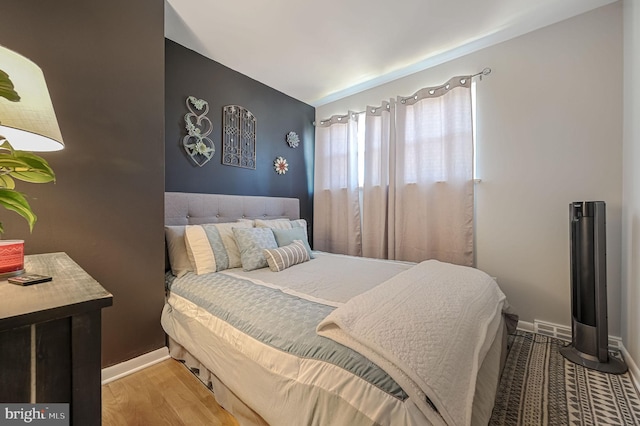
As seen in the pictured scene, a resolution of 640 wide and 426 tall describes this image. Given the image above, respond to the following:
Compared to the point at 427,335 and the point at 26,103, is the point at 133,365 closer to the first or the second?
the point at 26,103

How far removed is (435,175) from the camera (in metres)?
2.72

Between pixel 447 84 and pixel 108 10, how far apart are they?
2848 millimetres

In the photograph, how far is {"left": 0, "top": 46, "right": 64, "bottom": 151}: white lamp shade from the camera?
0.73 meters

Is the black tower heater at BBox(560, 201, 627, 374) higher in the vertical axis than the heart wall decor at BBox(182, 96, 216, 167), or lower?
lower

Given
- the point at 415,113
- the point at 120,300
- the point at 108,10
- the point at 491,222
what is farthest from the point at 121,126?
the point at 491,222

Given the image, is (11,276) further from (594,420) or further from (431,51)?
(431,51)

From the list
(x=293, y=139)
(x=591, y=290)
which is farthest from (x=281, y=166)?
(x=591, y=290)

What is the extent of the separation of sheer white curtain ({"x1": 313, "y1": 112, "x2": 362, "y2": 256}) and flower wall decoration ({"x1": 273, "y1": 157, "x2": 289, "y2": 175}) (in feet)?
1.65

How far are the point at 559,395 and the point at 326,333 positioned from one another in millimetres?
1542

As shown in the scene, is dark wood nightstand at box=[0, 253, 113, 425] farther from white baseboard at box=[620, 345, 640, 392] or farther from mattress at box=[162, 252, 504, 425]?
white baseboard at box=[620, 345, 640, 392]

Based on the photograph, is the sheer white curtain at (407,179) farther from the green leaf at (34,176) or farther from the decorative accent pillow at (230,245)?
the green leaf at (34,176)

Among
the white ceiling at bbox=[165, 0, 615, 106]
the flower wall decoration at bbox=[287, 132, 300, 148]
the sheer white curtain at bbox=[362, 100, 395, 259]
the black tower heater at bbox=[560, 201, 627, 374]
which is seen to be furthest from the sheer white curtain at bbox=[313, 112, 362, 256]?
the black tower heater at bbox=[560, 201, 627, 374]

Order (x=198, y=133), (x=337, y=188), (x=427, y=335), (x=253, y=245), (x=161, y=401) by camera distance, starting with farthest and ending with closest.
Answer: (x=337, y=188) < (x=198, y=133) < (x=253, y=245) < (x=161, y=401) < (x=427, y=335)

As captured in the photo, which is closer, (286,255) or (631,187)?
(631,187)
